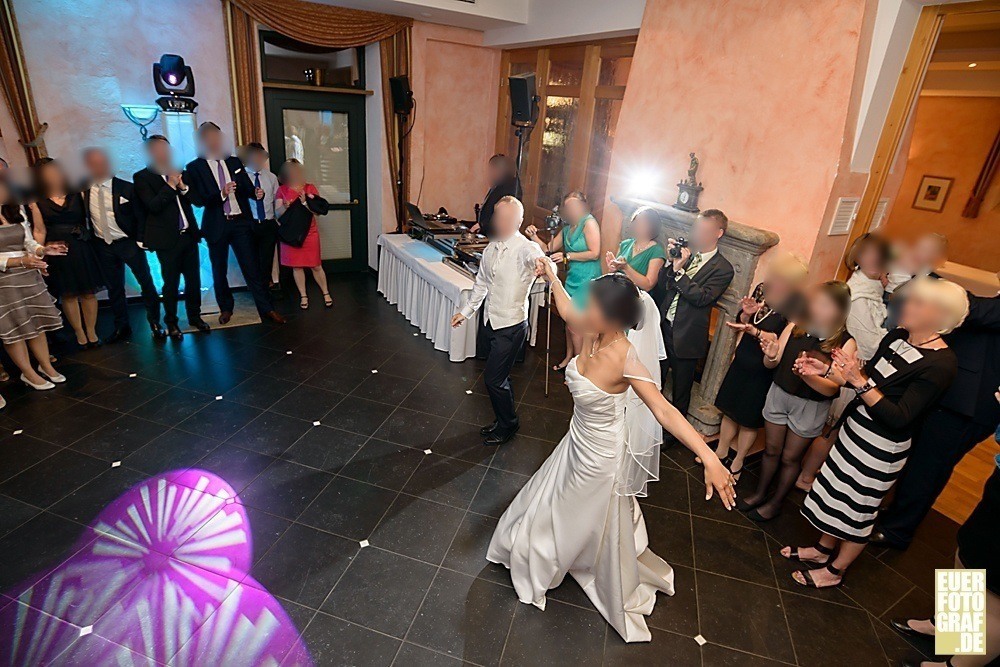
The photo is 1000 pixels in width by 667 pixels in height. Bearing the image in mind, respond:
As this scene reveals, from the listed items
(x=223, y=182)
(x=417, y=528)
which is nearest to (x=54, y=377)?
(x=223, y=182)

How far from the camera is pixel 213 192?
15.6 ft

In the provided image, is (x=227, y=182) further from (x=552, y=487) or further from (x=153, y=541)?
(x=552, y=487)

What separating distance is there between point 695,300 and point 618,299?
1652 millimetres

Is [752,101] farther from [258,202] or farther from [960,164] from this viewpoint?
[960,164]

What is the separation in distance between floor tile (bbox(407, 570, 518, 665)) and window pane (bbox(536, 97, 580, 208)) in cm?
441

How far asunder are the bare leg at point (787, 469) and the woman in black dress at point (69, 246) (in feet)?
17.5

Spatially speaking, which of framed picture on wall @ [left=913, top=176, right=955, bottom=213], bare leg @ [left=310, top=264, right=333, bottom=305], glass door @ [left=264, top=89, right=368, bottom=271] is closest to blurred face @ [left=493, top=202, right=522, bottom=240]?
bare leg @ [left=310, top=264, right=333, bottom=305]

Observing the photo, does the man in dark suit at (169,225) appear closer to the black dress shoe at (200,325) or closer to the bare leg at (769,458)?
the black dress shoe at (200,325)

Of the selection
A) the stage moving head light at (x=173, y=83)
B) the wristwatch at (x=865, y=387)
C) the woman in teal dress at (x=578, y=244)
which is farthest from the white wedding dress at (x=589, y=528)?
the stage moving head light at (x=173, y=83)

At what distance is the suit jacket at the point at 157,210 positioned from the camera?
14.1 ft

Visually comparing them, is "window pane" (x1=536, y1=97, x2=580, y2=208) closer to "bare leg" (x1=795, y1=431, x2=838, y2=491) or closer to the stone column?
the stone column

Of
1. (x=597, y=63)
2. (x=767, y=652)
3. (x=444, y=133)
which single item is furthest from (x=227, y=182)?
(x=767, y=652)

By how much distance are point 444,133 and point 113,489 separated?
17.6 ft

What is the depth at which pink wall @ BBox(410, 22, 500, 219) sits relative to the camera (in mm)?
6336
